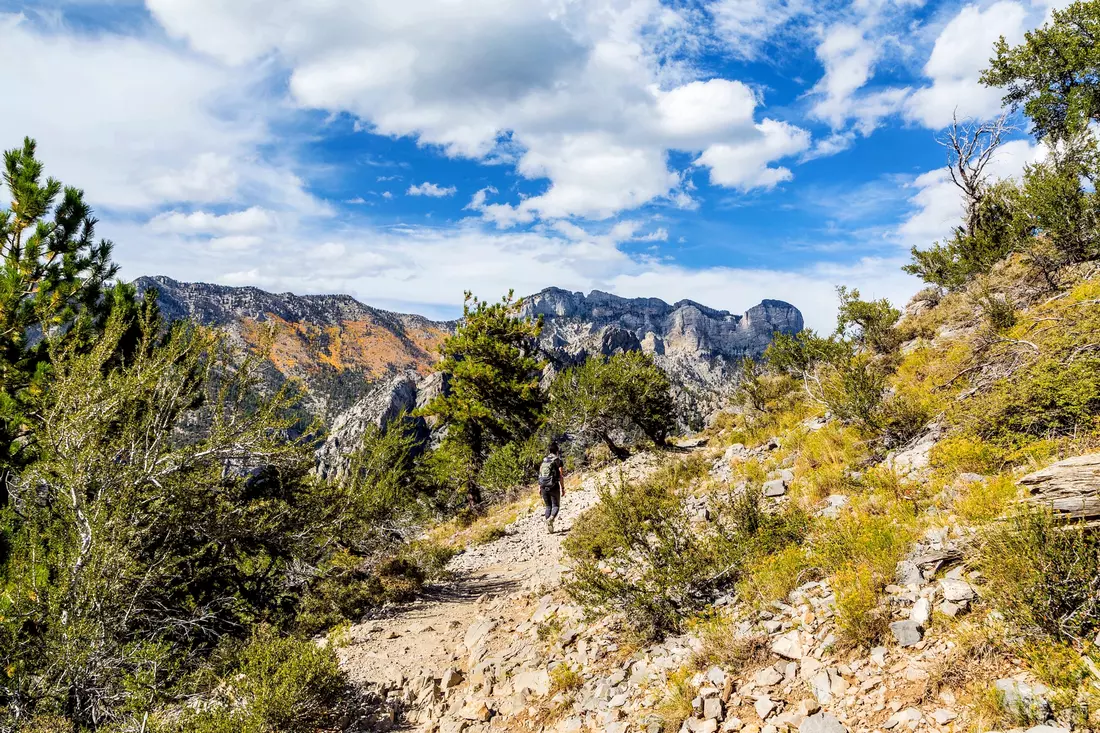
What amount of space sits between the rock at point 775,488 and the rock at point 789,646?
3.95m

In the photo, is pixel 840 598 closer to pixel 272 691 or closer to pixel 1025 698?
pixel 1025 698

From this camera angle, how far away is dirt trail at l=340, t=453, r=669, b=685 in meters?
7.23

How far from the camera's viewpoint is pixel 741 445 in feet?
41.5

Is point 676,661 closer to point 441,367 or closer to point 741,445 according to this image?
point 741,445

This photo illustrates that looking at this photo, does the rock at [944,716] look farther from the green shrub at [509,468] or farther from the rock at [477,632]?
the green shrub at [509,468]

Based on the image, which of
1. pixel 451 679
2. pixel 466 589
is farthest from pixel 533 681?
pixel 466 589

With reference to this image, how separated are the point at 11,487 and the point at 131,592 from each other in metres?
2.47

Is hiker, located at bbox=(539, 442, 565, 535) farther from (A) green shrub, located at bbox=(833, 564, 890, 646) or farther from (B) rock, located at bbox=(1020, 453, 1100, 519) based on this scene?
(B) rock, located at bbox=(1020, 453, 1100, 519)

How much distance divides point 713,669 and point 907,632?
167 centimetres

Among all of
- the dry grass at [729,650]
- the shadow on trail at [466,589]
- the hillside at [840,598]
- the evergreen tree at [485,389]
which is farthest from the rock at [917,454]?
the evergreen tree at [485,389]

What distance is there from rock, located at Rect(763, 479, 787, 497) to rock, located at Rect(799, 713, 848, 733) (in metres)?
4.97

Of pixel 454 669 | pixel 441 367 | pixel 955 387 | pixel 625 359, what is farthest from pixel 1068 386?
pixel 441 367

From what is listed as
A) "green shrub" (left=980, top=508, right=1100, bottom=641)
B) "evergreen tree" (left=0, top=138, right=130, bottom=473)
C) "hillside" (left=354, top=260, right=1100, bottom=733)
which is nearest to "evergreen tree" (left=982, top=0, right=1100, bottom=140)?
"hillside" (left=354, top=260, right=1100, bottom=733)

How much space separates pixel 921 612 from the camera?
4.11 metres
